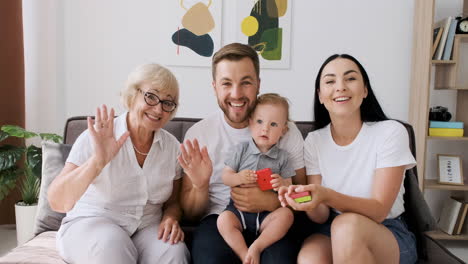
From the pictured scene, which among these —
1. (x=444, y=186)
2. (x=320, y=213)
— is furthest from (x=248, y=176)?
(x=444, y=186)

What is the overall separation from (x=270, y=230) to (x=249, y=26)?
96.3 inches

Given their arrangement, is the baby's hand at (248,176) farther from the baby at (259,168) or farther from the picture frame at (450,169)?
the picture frame at (450,169)

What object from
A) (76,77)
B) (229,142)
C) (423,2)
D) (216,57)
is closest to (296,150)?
(229,142)

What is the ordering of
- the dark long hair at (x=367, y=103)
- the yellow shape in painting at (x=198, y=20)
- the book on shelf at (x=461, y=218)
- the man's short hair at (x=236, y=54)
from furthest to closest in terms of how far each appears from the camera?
the yellow shape in painting at (x=198, y=20)
the book on shelf at (x=461, y=218)
the man's short hair at (x=236, y=54)
the dark long hair at (x=367, y=103)

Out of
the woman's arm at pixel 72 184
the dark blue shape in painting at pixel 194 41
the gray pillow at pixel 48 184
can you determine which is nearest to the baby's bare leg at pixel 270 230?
the woman's arm at pixel 72 184

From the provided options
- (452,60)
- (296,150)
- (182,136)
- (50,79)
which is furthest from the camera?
(50,79)

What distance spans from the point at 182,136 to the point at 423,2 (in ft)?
8.28

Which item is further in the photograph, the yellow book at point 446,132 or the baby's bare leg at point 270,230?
the yellow book at point 446,132

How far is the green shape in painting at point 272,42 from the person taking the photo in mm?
3570

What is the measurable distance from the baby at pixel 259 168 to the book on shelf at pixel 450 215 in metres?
2.25

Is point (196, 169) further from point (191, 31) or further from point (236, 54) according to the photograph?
point (191, 31)

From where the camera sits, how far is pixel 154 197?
1.64 m

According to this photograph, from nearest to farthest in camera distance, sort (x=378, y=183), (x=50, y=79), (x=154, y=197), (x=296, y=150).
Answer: (x=378, y=183) < (x=154, y=197) < (x=296, y=150) < (x=50, y=79)

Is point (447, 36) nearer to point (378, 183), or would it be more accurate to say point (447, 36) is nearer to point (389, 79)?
point (389, 79)
